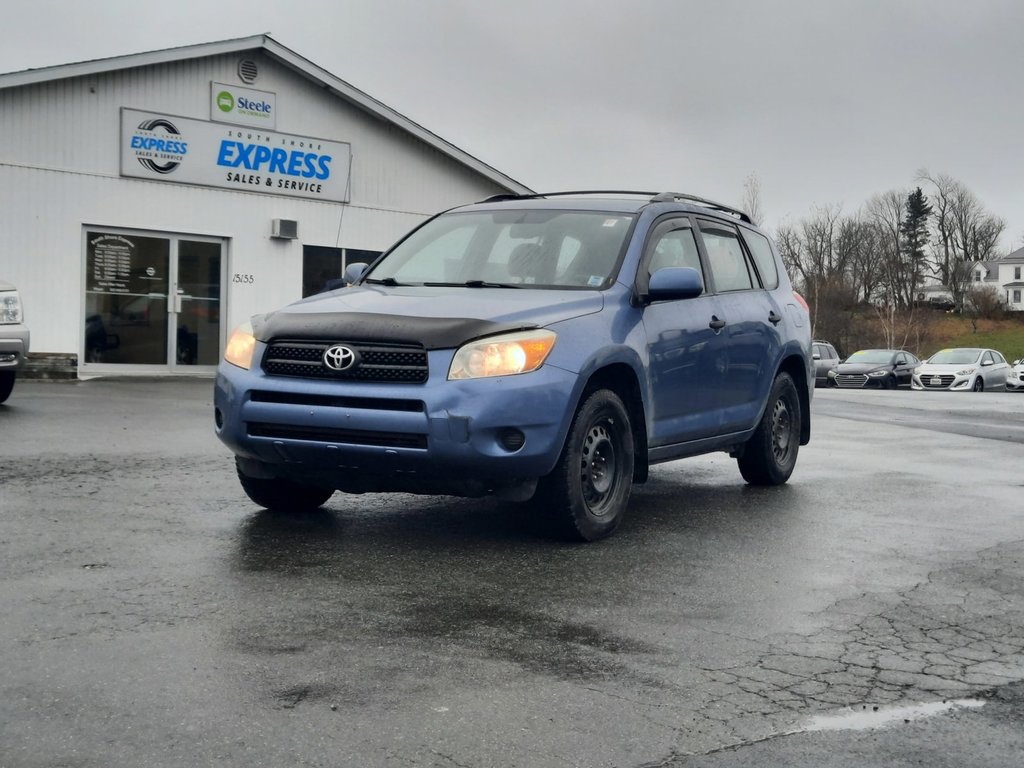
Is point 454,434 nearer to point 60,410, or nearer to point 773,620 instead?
point 773,620

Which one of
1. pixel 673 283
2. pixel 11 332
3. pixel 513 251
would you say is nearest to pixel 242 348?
pixel 513 251

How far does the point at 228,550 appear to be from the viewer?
19.4ft

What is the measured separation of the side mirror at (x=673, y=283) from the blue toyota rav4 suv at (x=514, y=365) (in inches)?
0.5

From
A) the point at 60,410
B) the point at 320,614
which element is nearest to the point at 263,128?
the point at 60,410

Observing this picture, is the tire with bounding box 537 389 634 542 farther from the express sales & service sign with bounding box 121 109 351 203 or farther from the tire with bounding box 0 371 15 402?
the express sales & service sign with bounding box 121 109 351 203

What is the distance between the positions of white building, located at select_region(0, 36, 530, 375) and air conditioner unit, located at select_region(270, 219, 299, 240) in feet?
0.08

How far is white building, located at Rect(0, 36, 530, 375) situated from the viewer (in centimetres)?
1914

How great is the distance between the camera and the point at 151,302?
20469mm

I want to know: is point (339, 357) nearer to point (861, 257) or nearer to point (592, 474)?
point (592, 474)

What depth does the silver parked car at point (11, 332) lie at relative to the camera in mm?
11812

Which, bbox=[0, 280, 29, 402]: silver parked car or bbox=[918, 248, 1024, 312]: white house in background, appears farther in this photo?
bbox=[918, 248, 1024, 312]: white house in background

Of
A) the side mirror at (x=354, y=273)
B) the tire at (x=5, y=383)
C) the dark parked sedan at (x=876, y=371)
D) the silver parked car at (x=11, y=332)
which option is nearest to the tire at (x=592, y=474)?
the side mirror at (x=354, y=273)

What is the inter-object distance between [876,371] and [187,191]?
1068 inches

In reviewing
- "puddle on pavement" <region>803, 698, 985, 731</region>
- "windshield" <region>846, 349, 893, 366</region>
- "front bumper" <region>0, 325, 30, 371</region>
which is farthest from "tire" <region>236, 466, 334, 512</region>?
"windshield" <region>846, 349, 893, 366</region>
